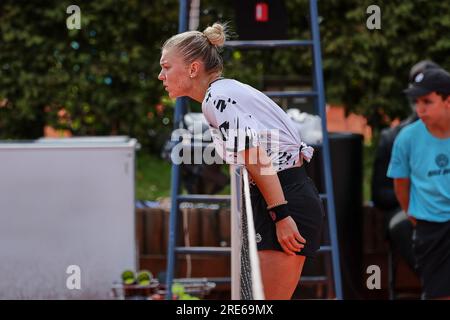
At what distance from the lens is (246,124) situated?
136 inches

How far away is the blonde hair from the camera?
12.2 ft

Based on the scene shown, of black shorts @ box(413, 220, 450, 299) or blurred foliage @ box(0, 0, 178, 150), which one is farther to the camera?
blurred foliage @ box(0, 0, 178, 150)

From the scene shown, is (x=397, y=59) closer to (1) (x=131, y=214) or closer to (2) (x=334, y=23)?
(2) (x=334, y=23)

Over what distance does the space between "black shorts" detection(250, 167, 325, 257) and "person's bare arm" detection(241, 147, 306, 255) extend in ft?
0.15

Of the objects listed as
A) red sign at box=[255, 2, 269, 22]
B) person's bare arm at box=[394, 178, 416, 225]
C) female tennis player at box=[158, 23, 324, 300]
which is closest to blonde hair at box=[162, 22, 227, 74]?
female tennis player at box=[158, 23, 324, 300]

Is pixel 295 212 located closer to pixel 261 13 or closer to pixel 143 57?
pixel 261 13

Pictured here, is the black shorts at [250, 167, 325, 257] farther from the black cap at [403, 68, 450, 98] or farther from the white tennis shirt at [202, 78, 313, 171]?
the black cap at [403, 68, 450, 98]

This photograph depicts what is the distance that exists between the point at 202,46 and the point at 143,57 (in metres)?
5.18

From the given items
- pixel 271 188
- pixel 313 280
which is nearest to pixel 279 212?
pixel 271 188

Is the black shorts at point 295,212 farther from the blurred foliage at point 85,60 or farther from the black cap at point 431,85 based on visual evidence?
the blurred foliage at point 85,60

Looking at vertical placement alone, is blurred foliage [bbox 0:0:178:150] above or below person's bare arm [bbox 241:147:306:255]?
above

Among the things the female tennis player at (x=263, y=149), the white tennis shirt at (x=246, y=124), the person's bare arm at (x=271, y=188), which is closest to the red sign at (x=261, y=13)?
the female tennis player at (x=263, y=149)

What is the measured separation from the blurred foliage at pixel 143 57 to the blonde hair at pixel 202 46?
4.83 metres
